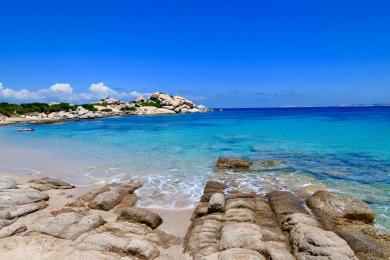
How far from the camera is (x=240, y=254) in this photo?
832 centimetres

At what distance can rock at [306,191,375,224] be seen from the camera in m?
12.1

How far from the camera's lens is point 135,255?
9.02m

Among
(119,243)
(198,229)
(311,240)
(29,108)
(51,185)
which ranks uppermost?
(29,108)

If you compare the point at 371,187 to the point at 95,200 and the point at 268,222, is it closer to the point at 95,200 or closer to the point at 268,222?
the point at 268,222

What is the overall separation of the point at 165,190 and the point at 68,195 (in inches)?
197

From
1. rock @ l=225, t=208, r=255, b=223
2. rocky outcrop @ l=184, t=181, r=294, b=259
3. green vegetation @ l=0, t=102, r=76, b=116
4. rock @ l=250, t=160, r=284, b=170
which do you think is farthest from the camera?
green vegetation @ l=0, t=102, r=76, b=116

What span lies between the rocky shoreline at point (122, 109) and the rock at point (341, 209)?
9216 centimetres

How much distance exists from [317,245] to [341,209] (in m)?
4.65

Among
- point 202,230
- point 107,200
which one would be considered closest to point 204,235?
point 202,230

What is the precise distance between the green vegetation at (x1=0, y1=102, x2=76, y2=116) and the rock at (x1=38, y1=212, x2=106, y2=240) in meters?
95.8

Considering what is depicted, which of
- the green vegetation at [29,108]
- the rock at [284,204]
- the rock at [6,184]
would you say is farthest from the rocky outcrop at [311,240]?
the green vegetation at [29,108]

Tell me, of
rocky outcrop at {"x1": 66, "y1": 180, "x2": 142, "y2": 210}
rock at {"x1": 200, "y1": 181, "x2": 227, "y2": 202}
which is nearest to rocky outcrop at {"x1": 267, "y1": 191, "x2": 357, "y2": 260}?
rock at {"x1": 200, "y1": 181, "x2": 227, "y2": 202}

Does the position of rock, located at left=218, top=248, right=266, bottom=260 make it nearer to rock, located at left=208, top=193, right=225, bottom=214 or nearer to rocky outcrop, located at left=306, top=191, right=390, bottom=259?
rocky outcrop, located at left=306, top=191, right=390, bottom=259

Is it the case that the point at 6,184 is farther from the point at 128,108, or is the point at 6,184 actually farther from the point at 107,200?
the point at 128,108
